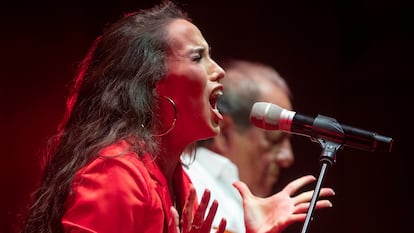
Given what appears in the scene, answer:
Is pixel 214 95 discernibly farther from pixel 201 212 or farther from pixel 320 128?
pixel 201 212

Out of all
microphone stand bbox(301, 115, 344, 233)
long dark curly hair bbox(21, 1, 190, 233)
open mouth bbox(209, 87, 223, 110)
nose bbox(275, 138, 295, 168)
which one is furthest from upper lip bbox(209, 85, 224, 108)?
nose bbox(275, 138, 295, 168)

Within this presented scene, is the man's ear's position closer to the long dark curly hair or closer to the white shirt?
the white shirt

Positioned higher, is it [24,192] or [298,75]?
[298,75]

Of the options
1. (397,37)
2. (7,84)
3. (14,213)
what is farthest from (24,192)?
(397,37)

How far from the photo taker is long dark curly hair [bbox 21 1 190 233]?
2.18 m

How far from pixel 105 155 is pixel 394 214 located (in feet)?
4.99

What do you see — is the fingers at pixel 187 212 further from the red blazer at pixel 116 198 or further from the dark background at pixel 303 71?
the dark background at pixel 303 71

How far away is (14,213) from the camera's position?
116 inches

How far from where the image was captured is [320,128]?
2010mm

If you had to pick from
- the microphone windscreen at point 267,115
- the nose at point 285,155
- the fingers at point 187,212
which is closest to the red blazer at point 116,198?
the fingers at point 187,212

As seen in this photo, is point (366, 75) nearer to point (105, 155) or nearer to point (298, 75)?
point (298, 75)

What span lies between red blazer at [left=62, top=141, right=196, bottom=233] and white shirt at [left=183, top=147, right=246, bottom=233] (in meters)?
0.99

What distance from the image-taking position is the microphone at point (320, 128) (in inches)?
77.6

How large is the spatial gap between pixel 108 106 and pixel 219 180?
1059 millimetres
